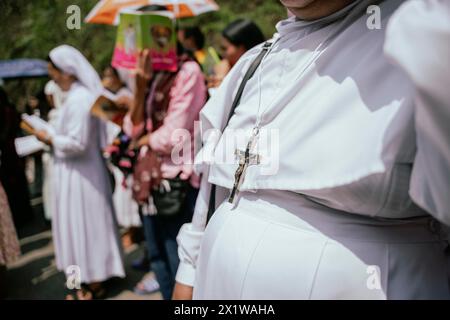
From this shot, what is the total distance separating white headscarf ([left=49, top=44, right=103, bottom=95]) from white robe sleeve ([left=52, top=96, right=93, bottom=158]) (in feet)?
0.68

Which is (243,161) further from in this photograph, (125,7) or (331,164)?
(125,7)

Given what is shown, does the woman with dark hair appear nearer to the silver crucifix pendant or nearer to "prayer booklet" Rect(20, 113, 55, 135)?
"prayer booklet" Rect(20, 113, 55, 135)

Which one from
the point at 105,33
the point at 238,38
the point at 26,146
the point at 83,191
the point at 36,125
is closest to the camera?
the point at 238,38

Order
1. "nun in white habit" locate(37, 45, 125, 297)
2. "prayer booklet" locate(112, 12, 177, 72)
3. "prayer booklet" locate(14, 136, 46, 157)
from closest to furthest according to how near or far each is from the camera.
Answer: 1. "prayer booklet" locate(112, 12, 177, 72)
2. "nun in white habit" locate(37, 45, 125, 297)
3. "prayer booklet" locate(14, 136, 46, 157)

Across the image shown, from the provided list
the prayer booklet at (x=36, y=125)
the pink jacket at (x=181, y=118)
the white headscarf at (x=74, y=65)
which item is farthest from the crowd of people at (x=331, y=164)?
the prayer booklet at (x=36, y=125)

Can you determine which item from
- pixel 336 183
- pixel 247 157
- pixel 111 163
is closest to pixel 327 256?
pixel 336 183

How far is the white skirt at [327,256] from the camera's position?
41.6 inches

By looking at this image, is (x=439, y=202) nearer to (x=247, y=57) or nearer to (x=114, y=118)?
(x=247, y=57)

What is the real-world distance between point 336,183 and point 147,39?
2155mm

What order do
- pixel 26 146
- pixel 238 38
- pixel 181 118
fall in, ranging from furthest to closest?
pixel 26 146
pixel 238 38
pixel 181 118

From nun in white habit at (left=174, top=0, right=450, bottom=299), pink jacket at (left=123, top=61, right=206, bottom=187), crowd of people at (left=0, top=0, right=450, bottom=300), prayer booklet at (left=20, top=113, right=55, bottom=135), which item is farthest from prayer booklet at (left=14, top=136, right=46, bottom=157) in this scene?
nun in white habit at (left=174, top=0, right=450, bottom=299)

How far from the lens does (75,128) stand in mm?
3607

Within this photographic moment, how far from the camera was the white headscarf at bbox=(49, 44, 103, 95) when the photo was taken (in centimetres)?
365
